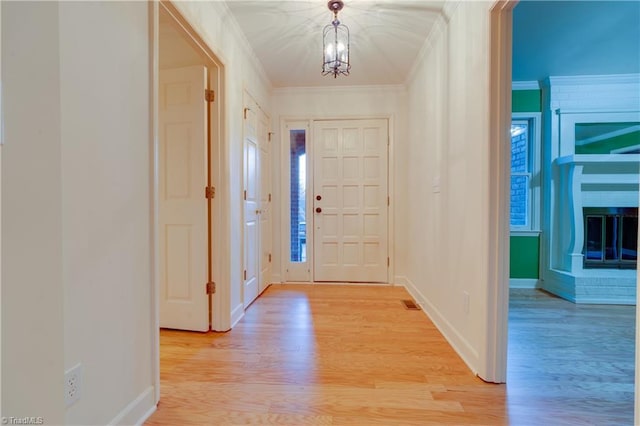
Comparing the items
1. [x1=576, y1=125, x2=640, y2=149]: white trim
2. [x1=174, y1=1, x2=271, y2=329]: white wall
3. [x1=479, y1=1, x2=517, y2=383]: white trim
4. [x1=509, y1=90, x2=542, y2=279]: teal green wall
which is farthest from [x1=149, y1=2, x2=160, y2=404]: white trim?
[x1=576, y1=125, x2=640, y2=149]: white trim

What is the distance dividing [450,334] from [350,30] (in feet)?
8.17

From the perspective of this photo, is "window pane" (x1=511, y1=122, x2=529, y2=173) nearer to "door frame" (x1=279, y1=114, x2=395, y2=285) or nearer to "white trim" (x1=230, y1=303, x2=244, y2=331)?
"door frame" (x1=279, y1=114, x2=395, y2=285)

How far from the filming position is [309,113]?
3703 millimetres

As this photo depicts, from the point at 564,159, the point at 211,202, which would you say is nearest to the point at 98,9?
the point at 211,202

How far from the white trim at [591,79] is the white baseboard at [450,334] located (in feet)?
9.41

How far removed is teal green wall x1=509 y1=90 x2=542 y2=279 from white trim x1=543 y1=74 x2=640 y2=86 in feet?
0.58

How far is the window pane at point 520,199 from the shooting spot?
358cm

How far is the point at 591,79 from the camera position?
3379 millimetres

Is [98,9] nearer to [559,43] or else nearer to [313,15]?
[313,15]

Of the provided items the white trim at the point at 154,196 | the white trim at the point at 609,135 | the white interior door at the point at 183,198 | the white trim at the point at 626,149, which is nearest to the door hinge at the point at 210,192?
the white interior door at the point at 183,198

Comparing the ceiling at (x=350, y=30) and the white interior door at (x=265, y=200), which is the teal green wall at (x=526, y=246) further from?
the white interior door at (x=265, y=200)

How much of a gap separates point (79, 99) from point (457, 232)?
2.10 m

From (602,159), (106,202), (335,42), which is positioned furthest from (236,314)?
(602,159)

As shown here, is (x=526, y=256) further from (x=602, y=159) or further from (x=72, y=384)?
(x=72, y=384)
